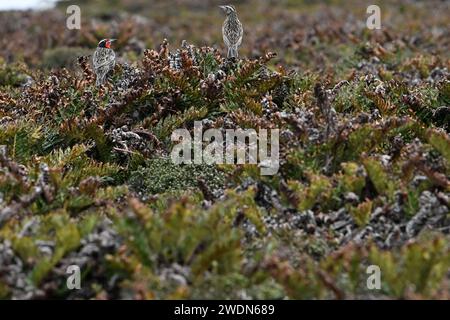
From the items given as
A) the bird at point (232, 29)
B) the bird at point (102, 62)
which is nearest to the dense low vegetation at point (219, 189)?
the bird at point (102, 62)

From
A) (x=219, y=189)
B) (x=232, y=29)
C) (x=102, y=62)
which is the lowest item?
(x=219, y=189)

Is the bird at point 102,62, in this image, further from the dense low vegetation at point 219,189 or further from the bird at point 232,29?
the bird at point 232,29

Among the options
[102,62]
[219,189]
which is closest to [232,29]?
[102,62]

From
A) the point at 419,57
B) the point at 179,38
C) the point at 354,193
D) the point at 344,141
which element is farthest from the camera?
the point at 179,38

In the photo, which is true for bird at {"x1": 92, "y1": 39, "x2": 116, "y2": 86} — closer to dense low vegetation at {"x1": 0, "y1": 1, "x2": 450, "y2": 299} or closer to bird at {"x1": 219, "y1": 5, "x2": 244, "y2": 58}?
dense low vegetation at {"x1": 0, "y1": 1, "x2": 450, "y2": 299}

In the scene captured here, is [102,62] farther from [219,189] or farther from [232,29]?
[219,189]

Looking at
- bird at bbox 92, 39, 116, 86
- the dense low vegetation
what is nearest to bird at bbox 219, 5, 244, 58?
the dense low vegetation
